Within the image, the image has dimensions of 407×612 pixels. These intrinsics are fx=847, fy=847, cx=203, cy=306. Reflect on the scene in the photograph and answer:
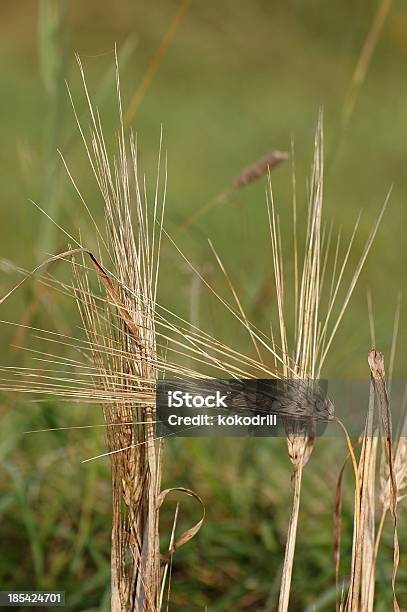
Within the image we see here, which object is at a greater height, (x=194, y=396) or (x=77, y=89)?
(x=77, y=89)

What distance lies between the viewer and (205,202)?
2266 mm

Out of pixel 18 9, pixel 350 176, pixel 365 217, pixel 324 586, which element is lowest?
pixel 324 586

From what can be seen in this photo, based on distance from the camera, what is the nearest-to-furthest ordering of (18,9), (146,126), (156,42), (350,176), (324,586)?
(324,586) → (350,176) → (146,126) → (156,42) → (18,9)

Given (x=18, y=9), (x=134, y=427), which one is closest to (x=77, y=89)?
(x=18, y=9)

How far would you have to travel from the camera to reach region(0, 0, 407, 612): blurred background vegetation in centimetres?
84

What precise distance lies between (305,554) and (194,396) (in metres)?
0.54

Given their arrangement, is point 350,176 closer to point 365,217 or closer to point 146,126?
point 365,217

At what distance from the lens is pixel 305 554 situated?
0.89m

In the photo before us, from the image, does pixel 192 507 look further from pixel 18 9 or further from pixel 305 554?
pixel 18 9

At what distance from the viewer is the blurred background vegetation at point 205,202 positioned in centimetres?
84

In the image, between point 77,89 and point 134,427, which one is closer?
point 134,427

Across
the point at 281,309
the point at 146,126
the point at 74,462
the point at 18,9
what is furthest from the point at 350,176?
the point at 281,309

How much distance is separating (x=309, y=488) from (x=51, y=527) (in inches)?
12.3

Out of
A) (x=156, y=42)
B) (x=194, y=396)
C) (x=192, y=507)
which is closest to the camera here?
(x=194, y=396)
